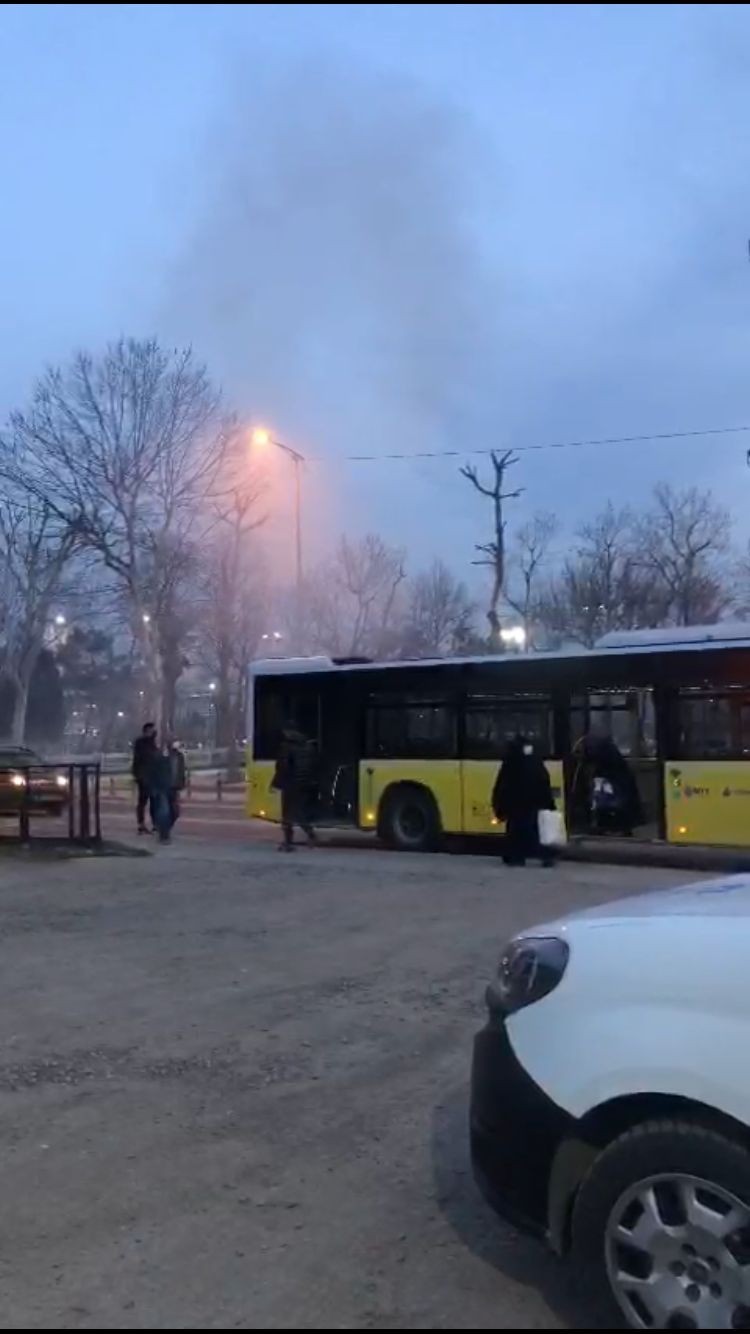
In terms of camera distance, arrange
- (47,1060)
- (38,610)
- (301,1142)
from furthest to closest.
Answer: (38,610) < (47,1060) < (301,1142)

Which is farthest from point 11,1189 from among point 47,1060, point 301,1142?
point 47,1060

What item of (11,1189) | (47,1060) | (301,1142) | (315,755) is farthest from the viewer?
(315,755)

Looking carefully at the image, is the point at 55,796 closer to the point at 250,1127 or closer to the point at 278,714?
the point at 278,714

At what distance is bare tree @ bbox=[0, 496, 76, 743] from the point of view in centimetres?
4172

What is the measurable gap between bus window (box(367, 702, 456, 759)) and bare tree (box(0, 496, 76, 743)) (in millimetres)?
22755

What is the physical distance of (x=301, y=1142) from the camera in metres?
5.53

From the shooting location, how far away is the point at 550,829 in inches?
635

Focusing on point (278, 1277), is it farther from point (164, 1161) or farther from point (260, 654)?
point (260, 654)

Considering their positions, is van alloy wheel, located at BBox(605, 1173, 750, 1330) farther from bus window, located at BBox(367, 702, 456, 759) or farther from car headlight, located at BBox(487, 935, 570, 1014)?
bus window, located at BBox(367, 702, 456, 759)

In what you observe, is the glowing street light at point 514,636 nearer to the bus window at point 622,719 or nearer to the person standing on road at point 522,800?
the bus window at point 622,719

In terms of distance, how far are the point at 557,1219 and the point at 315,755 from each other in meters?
15.6

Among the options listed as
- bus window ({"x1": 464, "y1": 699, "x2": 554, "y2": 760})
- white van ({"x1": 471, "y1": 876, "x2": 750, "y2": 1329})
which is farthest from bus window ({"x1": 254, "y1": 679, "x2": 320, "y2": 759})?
white van ({"x1": 471, "y1": 876, "x2": 750, "y2": 1329})

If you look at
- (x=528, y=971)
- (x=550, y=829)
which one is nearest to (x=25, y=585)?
(x=550, y=829)

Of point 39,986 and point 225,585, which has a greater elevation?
point 225,585
